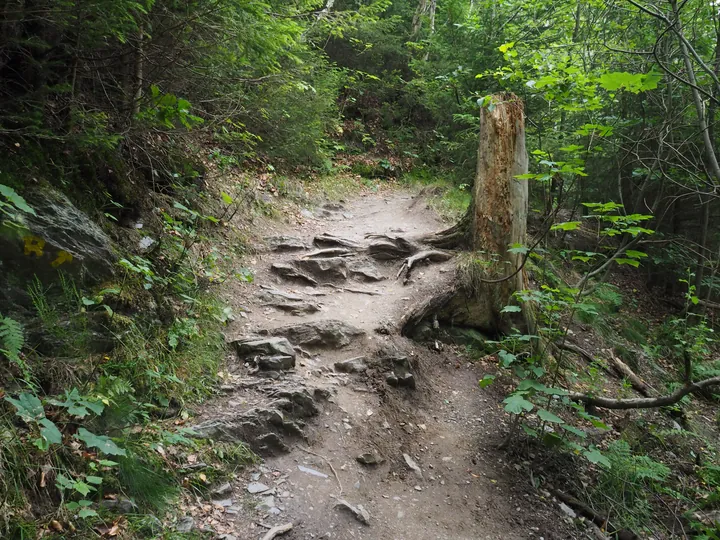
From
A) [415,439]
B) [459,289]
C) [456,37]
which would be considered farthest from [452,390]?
[456,37]

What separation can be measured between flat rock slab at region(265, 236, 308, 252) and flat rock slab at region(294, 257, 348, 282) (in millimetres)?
570

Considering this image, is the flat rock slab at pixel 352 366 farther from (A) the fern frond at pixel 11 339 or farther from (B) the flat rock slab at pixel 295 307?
(A) the fern frond at pixel 11 339

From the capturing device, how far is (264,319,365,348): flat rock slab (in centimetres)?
549

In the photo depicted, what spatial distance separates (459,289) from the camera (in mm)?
6719

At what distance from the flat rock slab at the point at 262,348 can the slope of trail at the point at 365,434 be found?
4.0 inches

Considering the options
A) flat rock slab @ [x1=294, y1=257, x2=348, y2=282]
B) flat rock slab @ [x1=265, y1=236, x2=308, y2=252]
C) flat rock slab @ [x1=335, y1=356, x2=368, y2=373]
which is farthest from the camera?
flat rock slab @ [x1=265, y1=236, x2=308, y2=252]

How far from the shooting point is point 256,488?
3.54 metres

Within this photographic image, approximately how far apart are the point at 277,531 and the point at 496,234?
202 inches

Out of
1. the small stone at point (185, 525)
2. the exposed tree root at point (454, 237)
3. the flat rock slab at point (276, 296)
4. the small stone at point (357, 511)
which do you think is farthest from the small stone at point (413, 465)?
the exposed tree root at point (454, 237)

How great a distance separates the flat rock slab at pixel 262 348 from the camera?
4.90 meters

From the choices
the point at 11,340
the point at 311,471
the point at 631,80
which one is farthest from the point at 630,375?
the point at 11,340

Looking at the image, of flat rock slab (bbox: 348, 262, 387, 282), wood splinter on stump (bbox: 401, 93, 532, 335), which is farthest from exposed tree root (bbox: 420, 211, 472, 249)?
flat rock slab (bbox: 348, 262, 387, 282)

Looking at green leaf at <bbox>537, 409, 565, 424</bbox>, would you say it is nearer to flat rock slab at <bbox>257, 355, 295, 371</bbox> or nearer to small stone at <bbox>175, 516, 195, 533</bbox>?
flat rock slab at <bbox>257, 355, 295, 371</bbox>

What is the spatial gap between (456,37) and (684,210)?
23.9 ft
